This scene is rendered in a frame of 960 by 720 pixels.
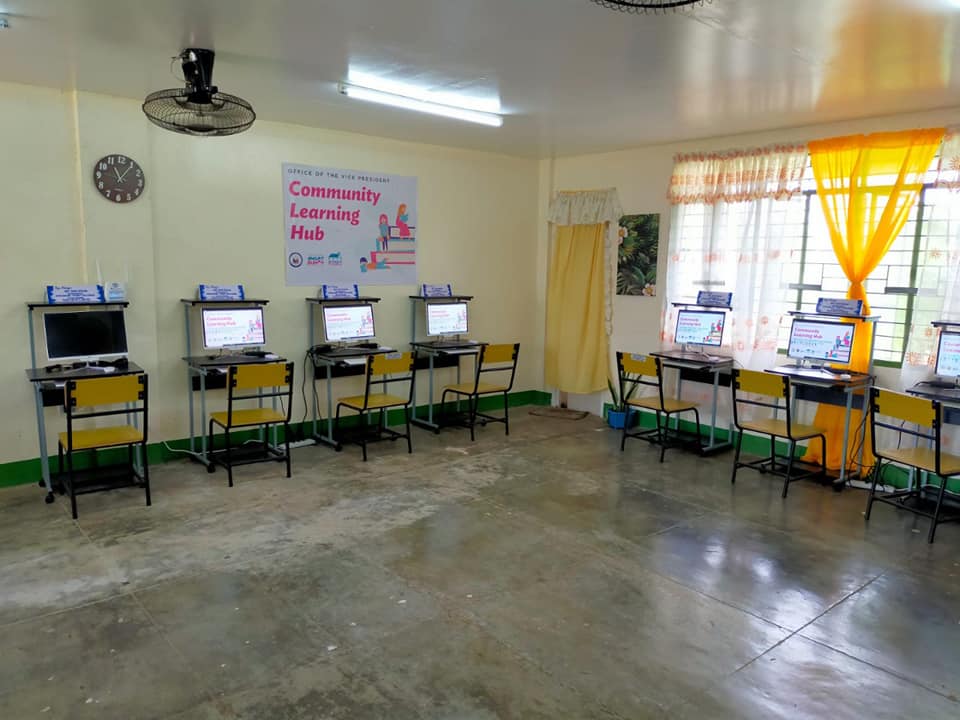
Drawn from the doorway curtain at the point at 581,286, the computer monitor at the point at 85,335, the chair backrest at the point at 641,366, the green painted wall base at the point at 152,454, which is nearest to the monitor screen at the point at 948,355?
the chair backrest at the point at 641,366

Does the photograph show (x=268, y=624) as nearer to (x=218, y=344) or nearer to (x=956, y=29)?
(x=218, y=344)

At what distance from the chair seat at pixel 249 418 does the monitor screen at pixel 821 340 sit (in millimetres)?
3939

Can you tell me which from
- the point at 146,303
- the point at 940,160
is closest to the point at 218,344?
the point at 146,303

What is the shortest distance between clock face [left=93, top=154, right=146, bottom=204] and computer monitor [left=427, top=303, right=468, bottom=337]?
2.66 metres

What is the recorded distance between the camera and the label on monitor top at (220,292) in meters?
5.31

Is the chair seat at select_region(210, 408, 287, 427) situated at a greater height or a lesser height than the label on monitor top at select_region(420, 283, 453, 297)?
lesser

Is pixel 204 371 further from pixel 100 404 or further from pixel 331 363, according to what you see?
pixel 331 363

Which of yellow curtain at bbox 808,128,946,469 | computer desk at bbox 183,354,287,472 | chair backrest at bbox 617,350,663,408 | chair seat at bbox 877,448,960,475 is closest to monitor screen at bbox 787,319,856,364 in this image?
yellow curtain at bbox 808,128,946,469

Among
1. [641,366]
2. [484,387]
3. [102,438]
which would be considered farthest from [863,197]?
[102,438]

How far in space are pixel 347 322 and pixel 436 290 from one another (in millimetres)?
1066

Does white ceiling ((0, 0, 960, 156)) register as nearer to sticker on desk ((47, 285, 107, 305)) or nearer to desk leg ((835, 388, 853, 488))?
sticker on desk ((47, 285, 107, 305))

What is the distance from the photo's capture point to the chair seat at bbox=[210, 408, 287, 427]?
4887 mm

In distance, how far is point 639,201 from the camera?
661 centimetres

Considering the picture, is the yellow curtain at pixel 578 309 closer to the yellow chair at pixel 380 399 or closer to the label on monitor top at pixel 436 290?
the label on monitor top at pixel 436 290
